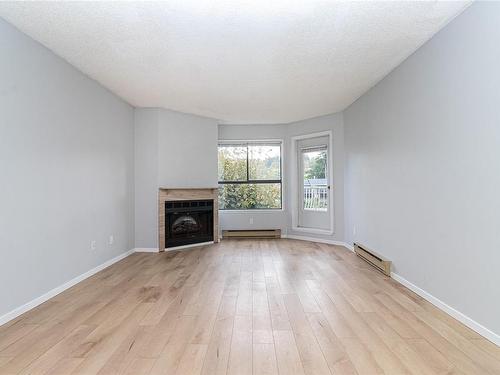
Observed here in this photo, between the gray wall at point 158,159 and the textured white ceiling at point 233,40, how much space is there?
3.03 ft

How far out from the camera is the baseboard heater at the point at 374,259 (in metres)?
3.70

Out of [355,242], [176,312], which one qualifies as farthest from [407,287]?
[176,312]

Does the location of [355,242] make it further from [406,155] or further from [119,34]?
[119,34]

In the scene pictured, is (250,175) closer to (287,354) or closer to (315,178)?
(315,178)

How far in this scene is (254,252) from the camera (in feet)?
16.9

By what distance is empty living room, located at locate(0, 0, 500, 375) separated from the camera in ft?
6.87

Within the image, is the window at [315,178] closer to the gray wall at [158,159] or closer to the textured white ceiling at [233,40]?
the textured white ceiling at [233,40]

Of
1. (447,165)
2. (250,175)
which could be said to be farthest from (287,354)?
(250,175)

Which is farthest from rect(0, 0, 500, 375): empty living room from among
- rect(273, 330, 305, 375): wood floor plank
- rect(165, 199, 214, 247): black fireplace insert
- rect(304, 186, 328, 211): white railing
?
rect(304, 186, 328, 211): white railing

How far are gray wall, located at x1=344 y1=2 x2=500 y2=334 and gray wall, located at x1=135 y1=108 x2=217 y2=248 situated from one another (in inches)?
127

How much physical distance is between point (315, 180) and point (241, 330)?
14.4ft

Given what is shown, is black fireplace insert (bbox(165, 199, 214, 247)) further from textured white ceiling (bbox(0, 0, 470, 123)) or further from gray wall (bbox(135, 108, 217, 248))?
textured white ceiling (bbox(0, 0, 470, 123))

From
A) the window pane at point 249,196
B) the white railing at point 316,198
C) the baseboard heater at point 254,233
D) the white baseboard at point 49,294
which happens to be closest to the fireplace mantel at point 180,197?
the baseboard heater at point 254,233

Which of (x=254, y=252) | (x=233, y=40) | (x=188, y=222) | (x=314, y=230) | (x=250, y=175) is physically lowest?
(x=254, y=252)
